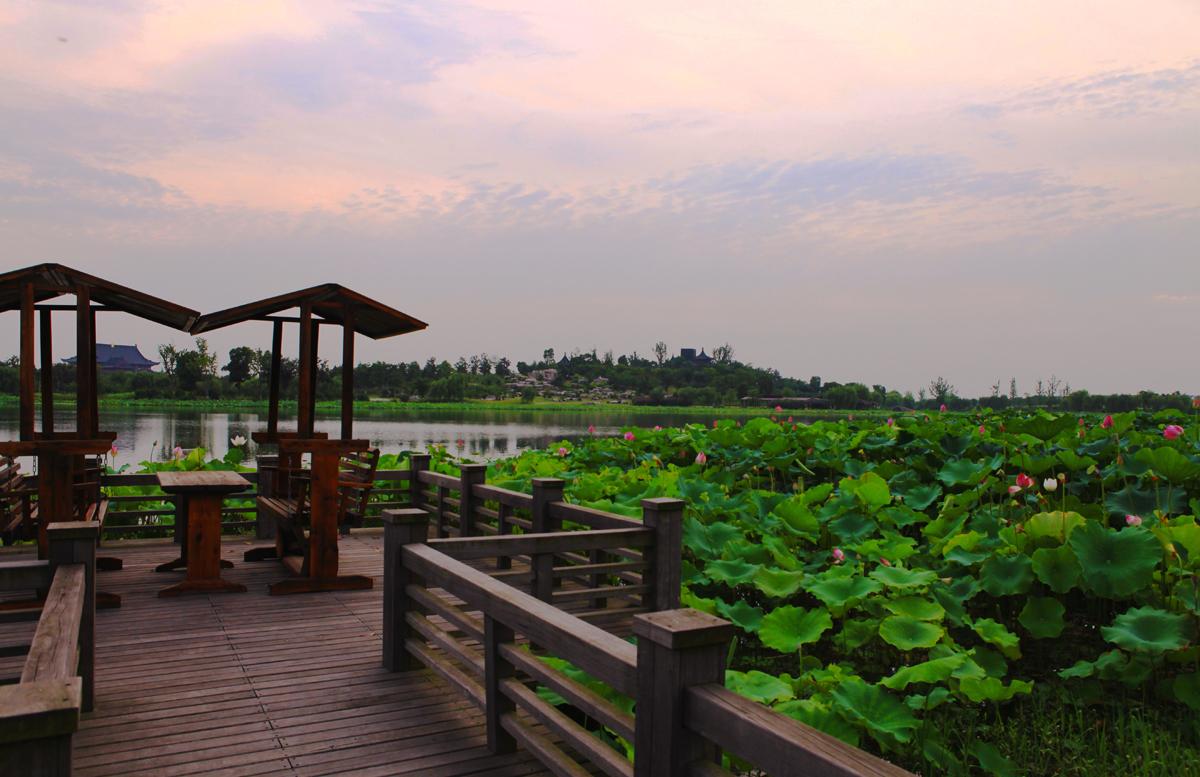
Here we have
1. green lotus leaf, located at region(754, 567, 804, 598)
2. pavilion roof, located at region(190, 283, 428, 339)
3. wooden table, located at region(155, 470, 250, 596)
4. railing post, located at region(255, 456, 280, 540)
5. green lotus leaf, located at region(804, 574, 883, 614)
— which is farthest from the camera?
railing post, located at region(255, 456, 280, 540)

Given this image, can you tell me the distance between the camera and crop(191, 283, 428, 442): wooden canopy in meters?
6.37

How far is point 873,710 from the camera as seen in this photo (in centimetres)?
332

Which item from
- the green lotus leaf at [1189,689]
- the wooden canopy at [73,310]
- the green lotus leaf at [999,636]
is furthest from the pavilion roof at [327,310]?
the green lotus leaf at [1189,689]

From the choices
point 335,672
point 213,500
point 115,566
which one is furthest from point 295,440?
point 335,672

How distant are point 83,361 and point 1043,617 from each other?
6.23 meters

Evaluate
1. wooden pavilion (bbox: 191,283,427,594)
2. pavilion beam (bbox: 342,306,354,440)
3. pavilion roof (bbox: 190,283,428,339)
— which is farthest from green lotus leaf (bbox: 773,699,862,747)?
pavilion roof (bbox: 190,283,428,339)

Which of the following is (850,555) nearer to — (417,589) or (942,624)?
(942,624)

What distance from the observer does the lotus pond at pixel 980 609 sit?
3699 mm

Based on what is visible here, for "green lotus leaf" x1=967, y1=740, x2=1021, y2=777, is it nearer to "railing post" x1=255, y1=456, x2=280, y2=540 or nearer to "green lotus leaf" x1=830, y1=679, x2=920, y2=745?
"green lotus leaf" x1=830, y1=679, x2=920, y2=745

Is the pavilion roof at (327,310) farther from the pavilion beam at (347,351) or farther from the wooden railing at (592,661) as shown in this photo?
the wooden railing at (592,661)

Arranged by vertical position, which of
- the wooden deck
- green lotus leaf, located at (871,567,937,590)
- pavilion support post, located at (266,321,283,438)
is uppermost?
pavilion support post, located at (266,321,283,438)

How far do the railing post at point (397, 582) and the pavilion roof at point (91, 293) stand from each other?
3.12 meters

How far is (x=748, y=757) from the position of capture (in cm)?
188

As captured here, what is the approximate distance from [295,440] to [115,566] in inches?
72.0
